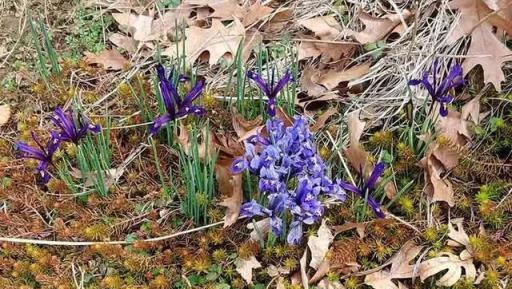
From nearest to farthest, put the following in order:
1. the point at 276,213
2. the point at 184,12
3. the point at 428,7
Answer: the point at 276,213 → the point at 428,7 → the point at 184,12

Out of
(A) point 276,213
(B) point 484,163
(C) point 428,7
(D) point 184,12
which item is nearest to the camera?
(A) point 276,213

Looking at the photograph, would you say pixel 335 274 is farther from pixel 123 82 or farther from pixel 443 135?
pixel 123 82

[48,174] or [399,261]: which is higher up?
[48,174]

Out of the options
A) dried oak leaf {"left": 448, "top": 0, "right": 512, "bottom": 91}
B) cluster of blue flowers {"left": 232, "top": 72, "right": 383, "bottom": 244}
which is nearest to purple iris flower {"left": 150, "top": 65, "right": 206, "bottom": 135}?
cluster of blue flowers {"left": 232, "top": 72, "right": 383, "bottom": 244}

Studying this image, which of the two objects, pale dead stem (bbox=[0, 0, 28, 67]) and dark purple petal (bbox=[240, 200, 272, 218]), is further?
pale dead stem (bbox=[0, 0, 28, 67])

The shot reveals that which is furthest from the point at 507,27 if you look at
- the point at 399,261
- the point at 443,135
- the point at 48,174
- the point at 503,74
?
the point at 48,174

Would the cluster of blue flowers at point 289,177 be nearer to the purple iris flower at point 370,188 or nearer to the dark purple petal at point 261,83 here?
the purple iris flower at point 370,188

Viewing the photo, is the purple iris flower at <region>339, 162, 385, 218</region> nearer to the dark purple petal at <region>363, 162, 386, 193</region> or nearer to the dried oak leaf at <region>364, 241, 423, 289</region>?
the dark purple petal at <region>363, 162, 386, 193</region>

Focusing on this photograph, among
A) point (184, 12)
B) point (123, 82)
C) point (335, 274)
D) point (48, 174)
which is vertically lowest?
point (335, 274)
